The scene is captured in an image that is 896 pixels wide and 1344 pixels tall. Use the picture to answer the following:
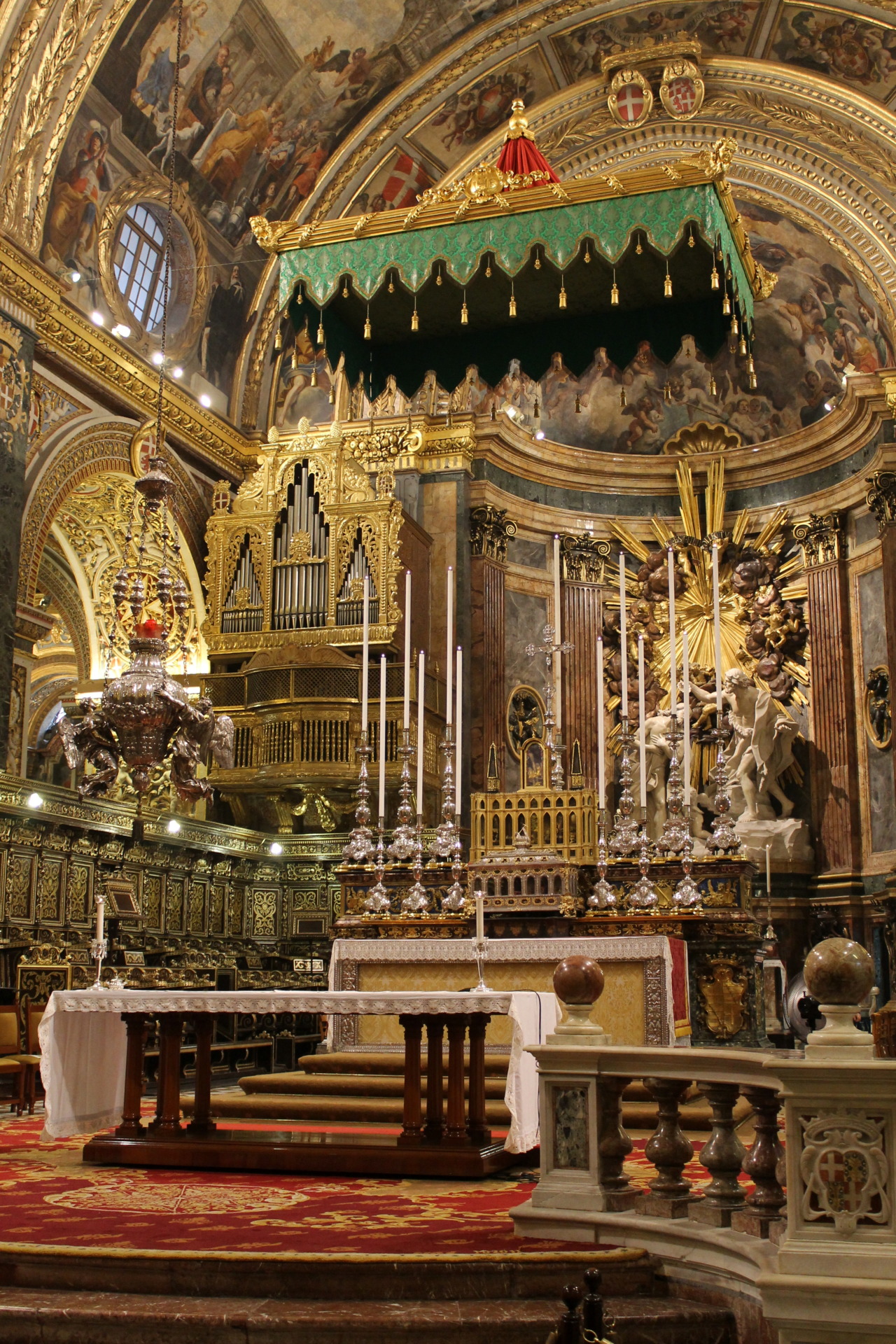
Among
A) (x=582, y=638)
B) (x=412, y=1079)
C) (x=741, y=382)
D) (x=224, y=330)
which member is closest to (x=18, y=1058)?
(x=412, y=1079)

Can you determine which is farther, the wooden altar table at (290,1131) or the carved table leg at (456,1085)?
the carved table leg at (456,1085)

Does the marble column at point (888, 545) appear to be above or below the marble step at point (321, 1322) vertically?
above

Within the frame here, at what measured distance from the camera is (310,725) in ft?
45.2

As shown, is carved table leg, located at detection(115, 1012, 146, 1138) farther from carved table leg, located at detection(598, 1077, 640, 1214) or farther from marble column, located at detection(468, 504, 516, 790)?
marble column, located at detection(468, 504, 516, 790)

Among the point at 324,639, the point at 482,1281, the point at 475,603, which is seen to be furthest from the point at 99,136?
the point at 482,1281

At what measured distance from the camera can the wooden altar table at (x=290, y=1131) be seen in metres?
6.04

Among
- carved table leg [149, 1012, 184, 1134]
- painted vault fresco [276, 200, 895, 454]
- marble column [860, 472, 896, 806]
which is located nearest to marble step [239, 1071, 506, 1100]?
carved table leg [149, 1012, 184, 1134]

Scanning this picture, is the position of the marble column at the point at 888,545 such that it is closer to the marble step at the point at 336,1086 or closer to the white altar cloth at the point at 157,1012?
the marble step at the point at 336,1086

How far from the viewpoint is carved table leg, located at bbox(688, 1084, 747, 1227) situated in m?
4.46

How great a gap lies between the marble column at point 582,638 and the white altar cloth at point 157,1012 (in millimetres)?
9545

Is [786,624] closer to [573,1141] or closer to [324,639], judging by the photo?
[324,639]

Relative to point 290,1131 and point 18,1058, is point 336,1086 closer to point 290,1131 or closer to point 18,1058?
point 290,1131

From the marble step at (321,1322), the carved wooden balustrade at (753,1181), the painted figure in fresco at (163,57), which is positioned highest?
the painted figure in fresco at (163,57)

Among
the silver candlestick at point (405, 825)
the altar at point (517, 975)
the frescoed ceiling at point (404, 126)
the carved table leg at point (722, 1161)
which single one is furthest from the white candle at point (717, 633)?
the frescoed ceiling at point (404, 126)
